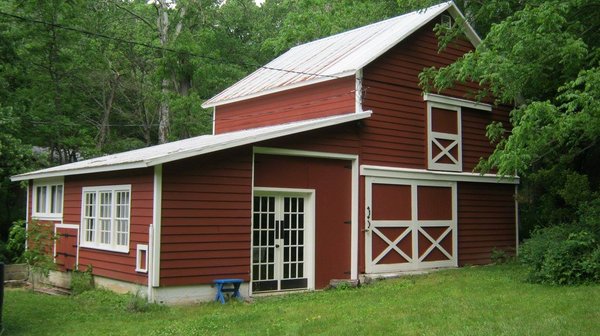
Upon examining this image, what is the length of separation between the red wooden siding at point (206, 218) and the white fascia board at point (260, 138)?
0.42m

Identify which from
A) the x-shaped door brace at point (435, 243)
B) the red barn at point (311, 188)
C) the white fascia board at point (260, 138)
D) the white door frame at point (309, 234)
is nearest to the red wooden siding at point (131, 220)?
the red barn at point (311, 188)

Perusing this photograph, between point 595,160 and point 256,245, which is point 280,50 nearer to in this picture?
point 595,160

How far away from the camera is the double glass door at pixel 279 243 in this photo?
40.8 feet

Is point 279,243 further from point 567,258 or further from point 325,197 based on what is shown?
point 567,258

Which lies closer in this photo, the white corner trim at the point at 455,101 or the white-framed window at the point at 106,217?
the white-framed window at the point at 106,217

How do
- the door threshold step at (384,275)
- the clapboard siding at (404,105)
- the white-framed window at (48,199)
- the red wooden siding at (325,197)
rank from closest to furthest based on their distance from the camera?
the red wooden siding at (325,197) → the door threshold step at (384,275) → the clapboard siding at (404,105) → the white-framed window at (48,199)

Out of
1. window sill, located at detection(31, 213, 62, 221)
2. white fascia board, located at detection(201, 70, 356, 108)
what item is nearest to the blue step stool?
white fascia board, located at detection(201, 70, 356, 108)

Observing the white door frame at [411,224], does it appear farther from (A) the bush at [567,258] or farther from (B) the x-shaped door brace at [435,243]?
(A) the bush at [567,258]

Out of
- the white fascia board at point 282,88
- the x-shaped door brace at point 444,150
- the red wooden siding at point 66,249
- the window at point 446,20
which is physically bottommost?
the red wooden siding at point 66,249

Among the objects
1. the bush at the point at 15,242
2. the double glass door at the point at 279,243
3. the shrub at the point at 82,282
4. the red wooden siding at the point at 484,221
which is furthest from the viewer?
the red wooden siding at the point at 484,221

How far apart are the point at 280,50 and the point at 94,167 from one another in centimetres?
1731

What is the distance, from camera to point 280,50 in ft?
94.0

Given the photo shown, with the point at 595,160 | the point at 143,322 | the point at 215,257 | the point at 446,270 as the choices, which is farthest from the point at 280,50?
the point at 143,322

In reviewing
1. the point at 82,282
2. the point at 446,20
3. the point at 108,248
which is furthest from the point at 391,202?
the point at 82,282
